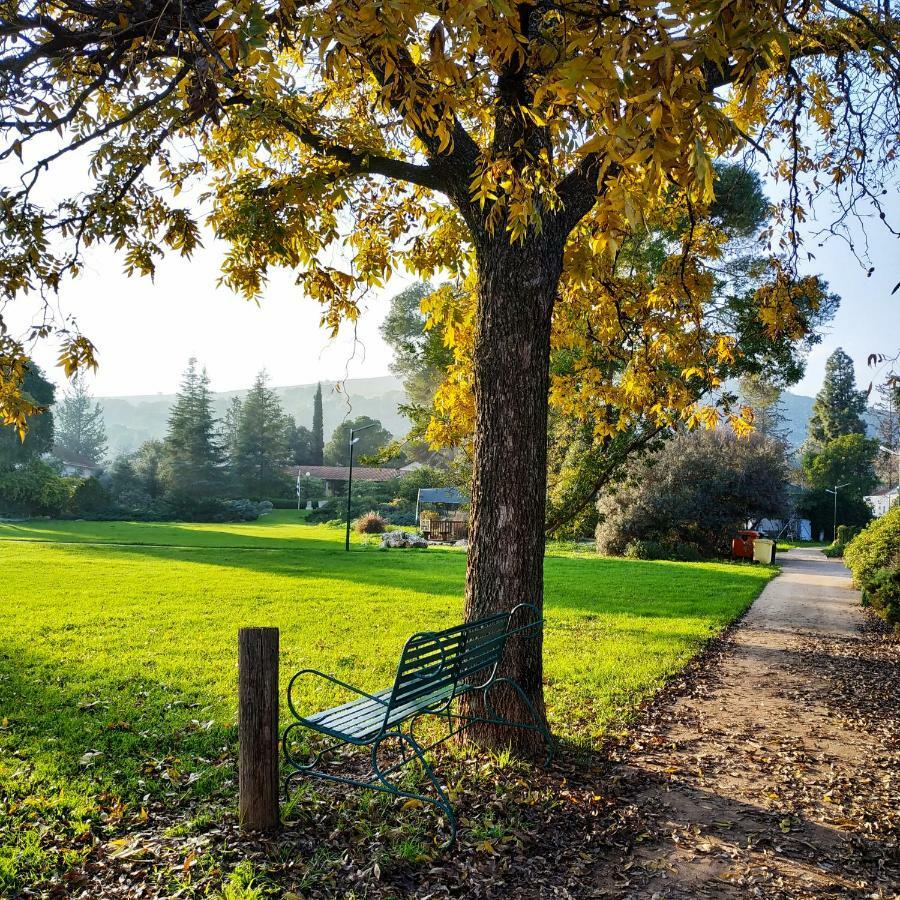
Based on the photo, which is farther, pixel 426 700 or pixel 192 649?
pixel 192 649

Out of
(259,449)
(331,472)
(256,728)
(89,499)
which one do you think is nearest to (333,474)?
(331,472)

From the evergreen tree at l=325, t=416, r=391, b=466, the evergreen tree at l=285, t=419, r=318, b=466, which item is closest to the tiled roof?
the evergreen tree at l=325, t=416, r=391, b=466

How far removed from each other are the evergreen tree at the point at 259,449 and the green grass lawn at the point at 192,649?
35.1 metres

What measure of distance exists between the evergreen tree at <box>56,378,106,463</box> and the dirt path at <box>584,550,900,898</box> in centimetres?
8786

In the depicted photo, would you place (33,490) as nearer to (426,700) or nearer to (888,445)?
(426,700)

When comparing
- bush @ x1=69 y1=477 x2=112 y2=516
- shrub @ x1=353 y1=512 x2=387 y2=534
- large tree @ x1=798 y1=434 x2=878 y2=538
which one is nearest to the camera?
shrub @ x1=353 y1=512 x2=387 y2=534

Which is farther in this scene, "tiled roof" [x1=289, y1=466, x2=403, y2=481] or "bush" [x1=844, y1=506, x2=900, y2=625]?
"tiled roof" [x1=289, y1=466, x2=403, y2=481]

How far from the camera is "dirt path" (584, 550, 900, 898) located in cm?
352

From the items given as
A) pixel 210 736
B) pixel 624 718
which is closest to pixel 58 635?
pixel 210 736

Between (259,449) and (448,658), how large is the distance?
5430 centimetres

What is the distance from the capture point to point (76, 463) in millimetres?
73750

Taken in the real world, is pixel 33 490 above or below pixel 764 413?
below

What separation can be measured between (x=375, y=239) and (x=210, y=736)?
4.50 metres

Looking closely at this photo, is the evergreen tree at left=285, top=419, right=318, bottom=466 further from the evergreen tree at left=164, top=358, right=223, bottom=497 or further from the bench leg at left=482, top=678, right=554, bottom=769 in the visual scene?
the bench leg at left=482, top=678, right=554, bottom=769
